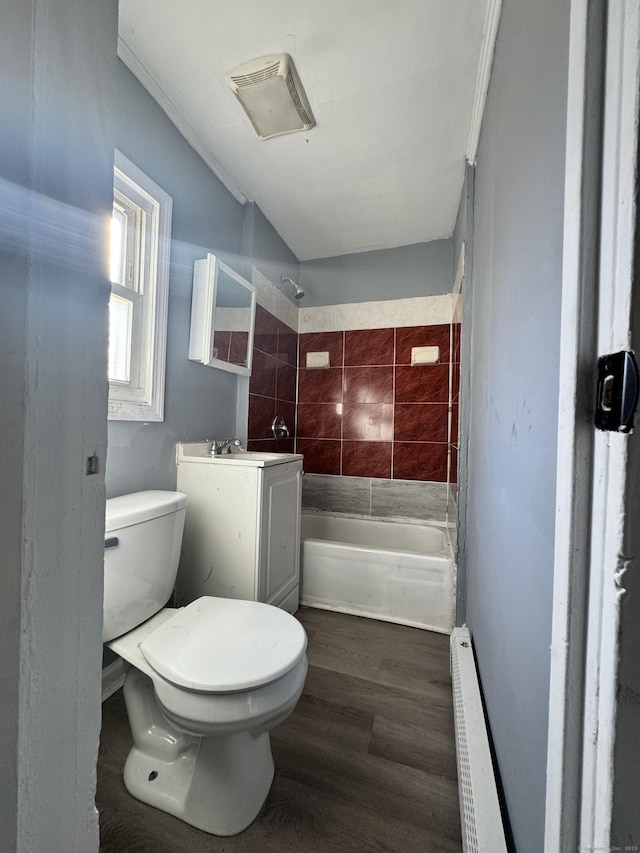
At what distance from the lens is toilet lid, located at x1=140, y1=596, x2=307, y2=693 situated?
32.4 inches

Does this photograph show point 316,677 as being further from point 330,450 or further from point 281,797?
point 330,450

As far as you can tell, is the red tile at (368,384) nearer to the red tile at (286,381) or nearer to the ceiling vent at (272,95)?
the red tile at (286,381)

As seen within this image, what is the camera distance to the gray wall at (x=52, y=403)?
0.35 metres

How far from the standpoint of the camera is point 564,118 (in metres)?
0.50

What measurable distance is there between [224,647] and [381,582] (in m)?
1.15

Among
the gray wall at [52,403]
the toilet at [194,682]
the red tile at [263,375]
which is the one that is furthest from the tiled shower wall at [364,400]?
the gray wall at [52,403]

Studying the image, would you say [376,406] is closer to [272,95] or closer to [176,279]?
[176,279]

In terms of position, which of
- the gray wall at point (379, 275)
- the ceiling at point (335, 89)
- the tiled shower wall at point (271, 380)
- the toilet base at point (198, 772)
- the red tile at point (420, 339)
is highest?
the ceiling at point (335, 89)

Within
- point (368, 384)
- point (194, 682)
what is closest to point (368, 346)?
point (368, 384)

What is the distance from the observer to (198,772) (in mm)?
919

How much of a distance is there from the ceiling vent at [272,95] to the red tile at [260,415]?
1.35 m

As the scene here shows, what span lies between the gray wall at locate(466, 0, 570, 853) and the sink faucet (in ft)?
4.05

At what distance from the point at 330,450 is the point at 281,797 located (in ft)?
6.58

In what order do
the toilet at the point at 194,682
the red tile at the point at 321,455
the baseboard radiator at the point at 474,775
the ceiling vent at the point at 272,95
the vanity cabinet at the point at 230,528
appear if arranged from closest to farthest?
the baseboard radiator at the point at 474,775 < the toilet at the point at 194,682 < the ceiling vent at the point at 272,95 < the vanity cabinet at the point at 230,528 < the red tile at the point at 321,455
